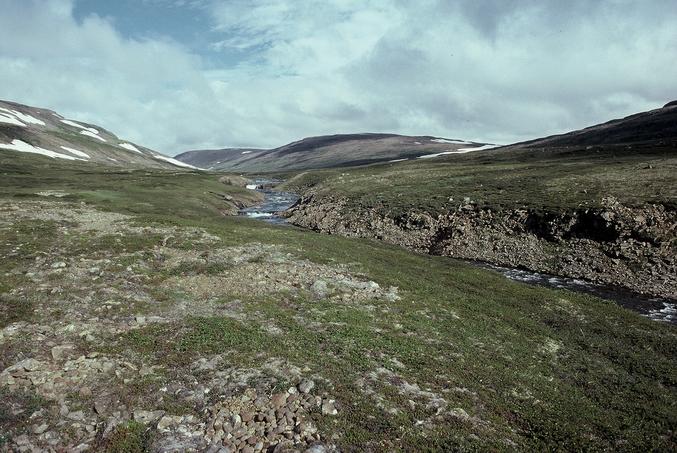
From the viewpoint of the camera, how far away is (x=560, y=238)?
151 feet

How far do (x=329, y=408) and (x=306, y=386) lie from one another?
1415 millimetres

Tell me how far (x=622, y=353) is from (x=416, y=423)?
46.2ft

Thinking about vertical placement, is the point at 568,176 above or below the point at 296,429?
above

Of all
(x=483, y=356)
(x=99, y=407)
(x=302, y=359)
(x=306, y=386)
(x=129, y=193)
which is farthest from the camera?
(x=129, y=193)

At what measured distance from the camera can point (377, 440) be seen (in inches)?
523

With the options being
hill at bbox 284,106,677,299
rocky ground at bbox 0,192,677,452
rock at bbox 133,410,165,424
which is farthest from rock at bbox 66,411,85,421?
hill at bbox 284,106,677,299

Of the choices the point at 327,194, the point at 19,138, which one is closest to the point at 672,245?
the point at 327,194

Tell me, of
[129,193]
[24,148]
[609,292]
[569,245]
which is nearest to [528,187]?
[569,245]

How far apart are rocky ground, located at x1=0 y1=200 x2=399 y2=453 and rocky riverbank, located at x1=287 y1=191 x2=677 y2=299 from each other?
22.9 m

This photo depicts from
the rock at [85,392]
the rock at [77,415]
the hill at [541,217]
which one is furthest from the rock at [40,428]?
the hill at [541,217]

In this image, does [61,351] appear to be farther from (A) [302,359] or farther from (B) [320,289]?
(B) [320,289]

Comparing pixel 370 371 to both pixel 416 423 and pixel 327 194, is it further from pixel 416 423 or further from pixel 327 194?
pixel 327 194

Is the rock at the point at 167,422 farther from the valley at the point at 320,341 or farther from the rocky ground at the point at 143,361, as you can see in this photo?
the valley at the point at 320,341

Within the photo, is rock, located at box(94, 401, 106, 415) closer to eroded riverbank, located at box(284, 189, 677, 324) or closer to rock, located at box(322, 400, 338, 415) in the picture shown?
rock, located at box(322, 400, 338, 415)
